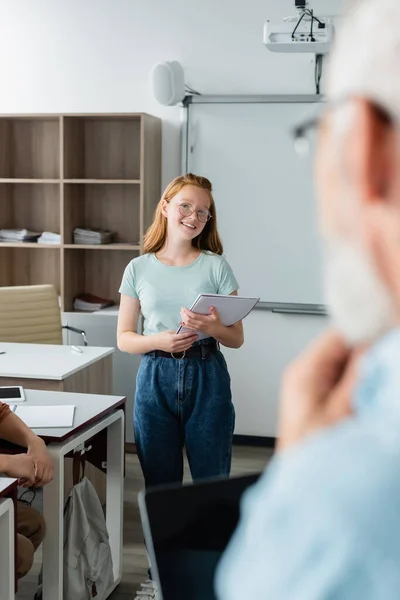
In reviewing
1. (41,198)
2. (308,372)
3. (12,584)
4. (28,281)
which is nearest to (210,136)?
(41,198)

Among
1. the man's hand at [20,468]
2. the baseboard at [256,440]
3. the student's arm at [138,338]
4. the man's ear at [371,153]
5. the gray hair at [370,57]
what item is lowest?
the baseboard at [256,440]

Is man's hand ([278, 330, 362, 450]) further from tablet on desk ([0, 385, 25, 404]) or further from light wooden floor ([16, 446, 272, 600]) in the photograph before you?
tablet on desk ([0, 385, 25, 404])

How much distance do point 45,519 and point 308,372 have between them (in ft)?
7.60

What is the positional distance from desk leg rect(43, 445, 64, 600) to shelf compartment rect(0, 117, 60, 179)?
3.01 meters

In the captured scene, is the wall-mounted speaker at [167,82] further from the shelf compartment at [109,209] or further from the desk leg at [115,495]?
the desk leg at [115,495]

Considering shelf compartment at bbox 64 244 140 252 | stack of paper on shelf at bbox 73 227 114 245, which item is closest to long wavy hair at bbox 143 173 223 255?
shelf compartment at bbox 64 244 140 252

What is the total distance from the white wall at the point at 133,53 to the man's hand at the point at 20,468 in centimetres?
300

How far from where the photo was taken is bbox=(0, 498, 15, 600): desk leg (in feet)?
7.07

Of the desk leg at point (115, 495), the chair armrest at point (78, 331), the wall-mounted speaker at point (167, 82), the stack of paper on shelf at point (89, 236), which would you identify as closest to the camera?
the desk leg at point (115, 495)

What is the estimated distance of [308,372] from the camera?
1.47ft

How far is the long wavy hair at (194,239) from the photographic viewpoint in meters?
2.93

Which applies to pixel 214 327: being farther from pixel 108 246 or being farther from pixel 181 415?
pixel 108 246

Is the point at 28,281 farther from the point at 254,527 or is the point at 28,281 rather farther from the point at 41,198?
the point at 254,527

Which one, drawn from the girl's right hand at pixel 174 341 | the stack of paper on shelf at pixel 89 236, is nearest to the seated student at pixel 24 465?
the girl's right hand at pixel 174 341
